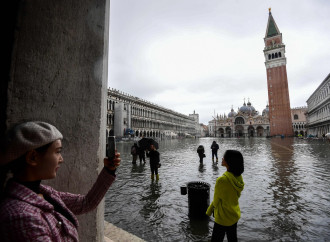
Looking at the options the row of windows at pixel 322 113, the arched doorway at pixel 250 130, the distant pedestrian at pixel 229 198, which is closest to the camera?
the distant pedestrian at pixel 229 198

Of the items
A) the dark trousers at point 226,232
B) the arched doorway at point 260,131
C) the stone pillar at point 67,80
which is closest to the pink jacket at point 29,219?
the stone pillar at point 67,80

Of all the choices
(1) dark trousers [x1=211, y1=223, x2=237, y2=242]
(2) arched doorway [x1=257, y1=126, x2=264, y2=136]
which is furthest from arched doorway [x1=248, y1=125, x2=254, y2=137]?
(1) dark trousers [x1=211, y1=223, x2=237, y2=242]

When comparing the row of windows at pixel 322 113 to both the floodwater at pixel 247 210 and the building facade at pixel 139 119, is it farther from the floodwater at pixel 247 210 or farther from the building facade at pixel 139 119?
the floodwater at pixel 247 210

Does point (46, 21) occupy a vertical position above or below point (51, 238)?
above

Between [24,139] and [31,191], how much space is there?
0.81ft

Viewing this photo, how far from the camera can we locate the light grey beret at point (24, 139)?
2.72ft

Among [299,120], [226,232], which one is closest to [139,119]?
[226,232]

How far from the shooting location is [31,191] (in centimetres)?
84

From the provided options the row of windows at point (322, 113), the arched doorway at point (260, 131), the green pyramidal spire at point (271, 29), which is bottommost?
the arched doorway at point (260, 131)

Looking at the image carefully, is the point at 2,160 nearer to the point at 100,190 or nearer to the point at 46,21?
the point at 100,190

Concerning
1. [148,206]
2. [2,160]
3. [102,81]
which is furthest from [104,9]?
[148,206]

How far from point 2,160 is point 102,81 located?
129 cm

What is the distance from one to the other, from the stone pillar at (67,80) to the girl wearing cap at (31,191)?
1.96 feet

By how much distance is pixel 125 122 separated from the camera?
39.9 metres
